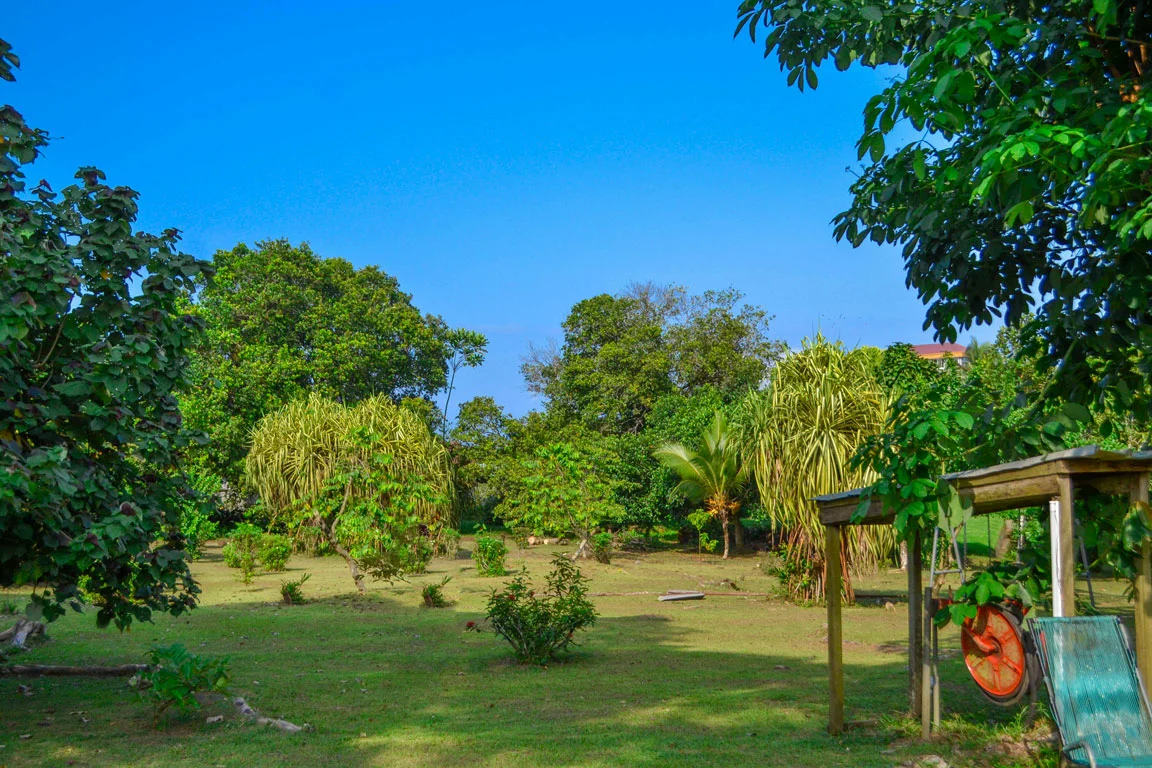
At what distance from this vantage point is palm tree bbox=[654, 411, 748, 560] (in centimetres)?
2256

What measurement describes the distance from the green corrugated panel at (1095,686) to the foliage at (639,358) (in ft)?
78.8

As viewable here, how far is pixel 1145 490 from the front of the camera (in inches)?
189

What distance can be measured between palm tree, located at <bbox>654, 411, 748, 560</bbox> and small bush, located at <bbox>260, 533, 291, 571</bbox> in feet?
31.3

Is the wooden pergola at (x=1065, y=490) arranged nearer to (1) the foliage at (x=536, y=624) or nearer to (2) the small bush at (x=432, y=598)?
(1) the foliage at (x=536, y=624)

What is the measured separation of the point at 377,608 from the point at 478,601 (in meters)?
1.62

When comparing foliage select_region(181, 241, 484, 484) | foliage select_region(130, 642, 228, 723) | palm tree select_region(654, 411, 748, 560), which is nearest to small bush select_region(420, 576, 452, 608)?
foliage select_region(130, 642, 228, 723)

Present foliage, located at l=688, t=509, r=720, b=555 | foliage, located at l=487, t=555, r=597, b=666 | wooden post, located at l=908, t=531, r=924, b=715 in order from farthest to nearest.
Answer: foliage, located at l=688, t=509, r=720, b=555
foliage, located at l=487, t=555, r=597, b=666
wooden post, located at l=908, t=531, r=924, b=715

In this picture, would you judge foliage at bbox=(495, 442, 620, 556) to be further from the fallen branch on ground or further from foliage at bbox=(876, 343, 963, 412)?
the fallen branch on ground

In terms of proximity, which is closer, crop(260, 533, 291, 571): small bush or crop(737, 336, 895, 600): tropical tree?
crop(737, 336, 895, 600): tropical tree

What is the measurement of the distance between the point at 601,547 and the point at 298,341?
15539mm

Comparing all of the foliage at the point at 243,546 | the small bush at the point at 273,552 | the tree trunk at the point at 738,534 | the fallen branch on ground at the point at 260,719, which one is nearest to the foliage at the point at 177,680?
the fallen branch on ground at the point at 260,719

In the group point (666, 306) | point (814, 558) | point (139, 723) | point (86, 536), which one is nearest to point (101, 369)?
point (86, 536)

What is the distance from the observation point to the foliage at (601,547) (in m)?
20.5

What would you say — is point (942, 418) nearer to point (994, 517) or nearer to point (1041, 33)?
point (1041, 33)
